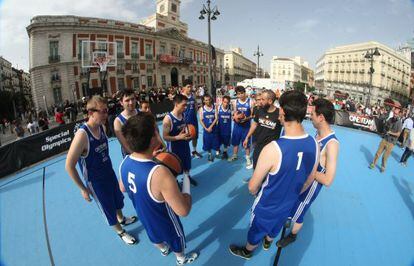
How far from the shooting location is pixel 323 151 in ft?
8.20

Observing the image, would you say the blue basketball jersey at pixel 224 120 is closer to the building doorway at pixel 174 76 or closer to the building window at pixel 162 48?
the building window at pixel 162 48

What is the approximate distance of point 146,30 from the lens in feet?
103

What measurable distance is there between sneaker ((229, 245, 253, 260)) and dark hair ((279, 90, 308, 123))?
1904 millimetres

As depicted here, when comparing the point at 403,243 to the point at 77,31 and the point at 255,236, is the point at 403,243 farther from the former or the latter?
the point at 77,31

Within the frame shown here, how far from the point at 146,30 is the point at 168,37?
16.1ft

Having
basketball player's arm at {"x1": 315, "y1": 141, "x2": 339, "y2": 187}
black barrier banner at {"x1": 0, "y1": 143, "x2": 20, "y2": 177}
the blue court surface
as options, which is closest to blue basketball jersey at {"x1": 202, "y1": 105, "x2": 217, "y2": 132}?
the blue court surface

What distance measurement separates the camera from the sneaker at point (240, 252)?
9.07 feet

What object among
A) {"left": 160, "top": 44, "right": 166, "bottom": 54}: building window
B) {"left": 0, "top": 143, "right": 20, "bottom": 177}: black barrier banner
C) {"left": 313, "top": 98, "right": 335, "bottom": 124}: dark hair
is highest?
{"left": 160, "top": 44, "right": 166, "bottom": 54}: building window

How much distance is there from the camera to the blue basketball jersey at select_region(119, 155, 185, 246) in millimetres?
1738

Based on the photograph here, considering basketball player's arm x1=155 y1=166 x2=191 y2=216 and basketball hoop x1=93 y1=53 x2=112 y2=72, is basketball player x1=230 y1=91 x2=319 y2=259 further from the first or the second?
basketball hoop x1=93 y1=53 x2=112 y2=72

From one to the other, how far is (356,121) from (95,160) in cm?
1174

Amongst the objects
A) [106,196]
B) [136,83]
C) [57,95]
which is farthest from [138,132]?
[136,83]

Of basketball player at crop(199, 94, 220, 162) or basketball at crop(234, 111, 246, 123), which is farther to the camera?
basketball player at crop(199, 94, 220, 162)

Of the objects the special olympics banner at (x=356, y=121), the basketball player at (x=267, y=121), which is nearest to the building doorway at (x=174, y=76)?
the special olympics banner at (x=356, y=121)
